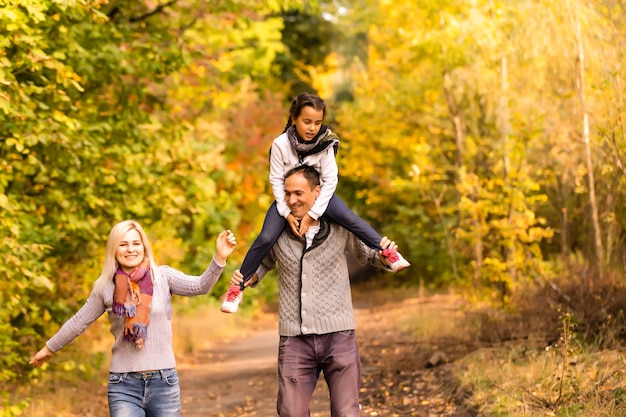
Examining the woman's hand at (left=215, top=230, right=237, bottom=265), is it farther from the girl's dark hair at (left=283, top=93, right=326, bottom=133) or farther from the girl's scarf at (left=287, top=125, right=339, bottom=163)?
the girl's dark hair at (left=283, top=93, right=326, bottom=133)

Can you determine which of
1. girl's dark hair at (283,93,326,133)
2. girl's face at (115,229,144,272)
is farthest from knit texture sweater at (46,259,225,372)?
girl's dark hair at (283,93,326,133)

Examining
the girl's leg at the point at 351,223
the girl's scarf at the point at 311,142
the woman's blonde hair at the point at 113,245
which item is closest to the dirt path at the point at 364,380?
the girl's leg at the point at 351,223

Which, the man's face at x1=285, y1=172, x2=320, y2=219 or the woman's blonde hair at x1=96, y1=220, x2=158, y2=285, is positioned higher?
the man's face at x1=285, y1=172, x2=320, y2=219

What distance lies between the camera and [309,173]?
Result: 518 cm

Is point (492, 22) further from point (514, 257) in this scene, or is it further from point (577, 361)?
point (577, 361)

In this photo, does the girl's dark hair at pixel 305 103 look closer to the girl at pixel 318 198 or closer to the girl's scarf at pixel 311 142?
the girl at pixel 318 198

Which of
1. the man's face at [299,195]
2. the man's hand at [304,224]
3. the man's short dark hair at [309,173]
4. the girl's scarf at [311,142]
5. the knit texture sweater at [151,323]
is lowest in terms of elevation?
the knit texture sweater at [151,323]

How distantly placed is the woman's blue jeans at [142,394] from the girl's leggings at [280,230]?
2.36 ft

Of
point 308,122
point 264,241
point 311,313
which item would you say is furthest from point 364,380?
point 308,122

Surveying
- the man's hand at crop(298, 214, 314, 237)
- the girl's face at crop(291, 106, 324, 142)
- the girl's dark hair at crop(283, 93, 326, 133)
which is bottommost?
the man's hand at crop(298, 214, 314, 237)

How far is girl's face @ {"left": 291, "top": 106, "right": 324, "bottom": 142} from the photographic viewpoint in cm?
510

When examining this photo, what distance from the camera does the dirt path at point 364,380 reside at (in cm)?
859

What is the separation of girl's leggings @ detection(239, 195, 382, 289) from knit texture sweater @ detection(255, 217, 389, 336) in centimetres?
7

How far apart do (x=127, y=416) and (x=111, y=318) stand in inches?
22.5
